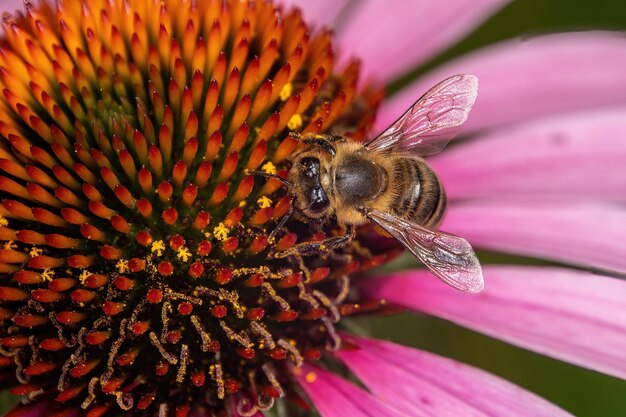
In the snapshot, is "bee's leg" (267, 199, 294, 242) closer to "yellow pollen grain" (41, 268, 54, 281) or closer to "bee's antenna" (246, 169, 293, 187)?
"bee's antenna" (246, 169, 293, 187)

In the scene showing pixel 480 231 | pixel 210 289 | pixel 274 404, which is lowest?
pixel 274 404

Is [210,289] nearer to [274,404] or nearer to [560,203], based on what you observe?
[274,404]

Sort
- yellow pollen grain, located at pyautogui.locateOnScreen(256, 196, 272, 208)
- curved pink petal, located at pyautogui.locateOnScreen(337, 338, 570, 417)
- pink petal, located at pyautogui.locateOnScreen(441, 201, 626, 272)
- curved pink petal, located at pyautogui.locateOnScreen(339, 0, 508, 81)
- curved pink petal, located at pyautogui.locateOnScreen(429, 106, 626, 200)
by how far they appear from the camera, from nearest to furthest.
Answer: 1. yellow pollen grain, located at pyautogui.locateOnScreen(256, 196, 272, 208)
2. curved pink petal, located at pyautogui.locateOnScreen(337, 338, 570, 417)
3. pink petal, located at pyautogui.locateOnScreen(441, 201, 626, 272)
4. curved pink petal, located at pyautogui.locateOnScreen(429, 106, 626, 200)
5. curved pink petal, located at pyautogui.locateOnScreen(339, 0, 508, 81)

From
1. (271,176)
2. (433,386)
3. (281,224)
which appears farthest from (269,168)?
(433,386)

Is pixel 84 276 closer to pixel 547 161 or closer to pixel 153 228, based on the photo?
pixel 153 228

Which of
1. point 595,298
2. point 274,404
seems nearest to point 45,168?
point 274,404

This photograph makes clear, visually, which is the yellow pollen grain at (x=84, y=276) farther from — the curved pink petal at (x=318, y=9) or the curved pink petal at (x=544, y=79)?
the curved pink petal at (x=318, y=9)

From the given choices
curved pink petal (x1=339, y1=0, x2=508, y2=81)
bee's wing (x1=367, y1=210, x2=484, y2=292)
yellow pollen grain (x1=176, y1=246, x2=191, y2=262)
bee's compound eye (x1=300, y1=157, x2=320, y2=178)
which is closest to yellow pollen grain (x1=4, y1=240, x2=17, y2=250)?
yellow pollen grain (x1=176, y1=246, x2=191, y2=262)
